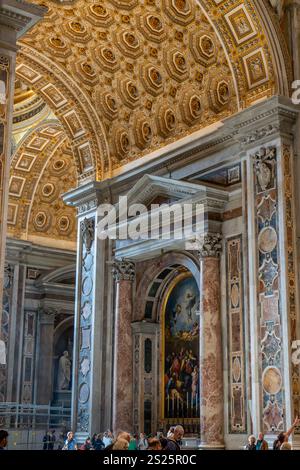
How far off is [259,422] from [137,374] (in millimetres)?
4925

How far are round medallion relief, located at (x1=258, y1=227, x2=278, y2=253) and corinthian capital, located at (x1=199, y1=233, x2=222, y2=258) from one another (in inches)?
56.2

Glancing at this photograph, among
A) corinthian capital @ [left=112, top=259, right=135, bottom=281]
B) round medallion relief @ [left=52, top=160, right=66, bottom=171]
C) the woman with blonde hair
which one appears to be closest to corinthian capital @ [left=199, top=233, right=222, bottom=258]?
corinthian capital @ [left=112, top=259, right=135, bottom=281]

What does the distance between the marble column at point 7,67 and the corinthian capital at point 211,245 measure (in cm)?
654

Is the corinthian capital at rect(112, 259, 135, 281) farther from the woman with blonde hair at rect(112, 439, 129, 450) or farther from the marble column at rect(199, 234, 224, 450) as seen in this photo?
the woman with blonde hair at rect(112, 439, 129, 450)

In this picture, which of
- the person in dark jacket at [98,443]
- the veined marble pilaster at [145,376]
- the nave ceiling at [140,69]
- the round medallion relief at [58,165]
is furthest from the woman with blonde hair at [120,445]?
the round medallion relief at [58,165]

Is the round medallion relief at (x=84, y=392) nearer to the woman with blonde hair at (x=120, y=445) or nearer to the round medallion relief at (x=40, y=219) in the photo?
the round medallion relief at (x=40, y=219)

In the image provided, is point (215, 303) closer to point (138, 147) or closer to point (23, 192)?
point (138, 147)

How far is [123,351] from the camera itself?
1800 cm

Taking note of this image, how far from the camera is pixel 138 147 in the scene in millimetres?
19094

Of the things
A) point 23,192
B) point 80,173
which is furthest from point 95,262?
point 23,192

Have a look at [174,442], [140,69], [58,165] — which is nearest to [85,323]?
[140,69]

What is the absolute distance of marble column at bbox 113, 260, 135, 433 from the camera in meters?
17.5

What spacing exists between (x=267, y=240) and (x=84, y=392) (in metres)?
6.89

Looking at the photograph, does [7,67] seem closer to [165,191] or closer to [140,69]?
[165,191]
